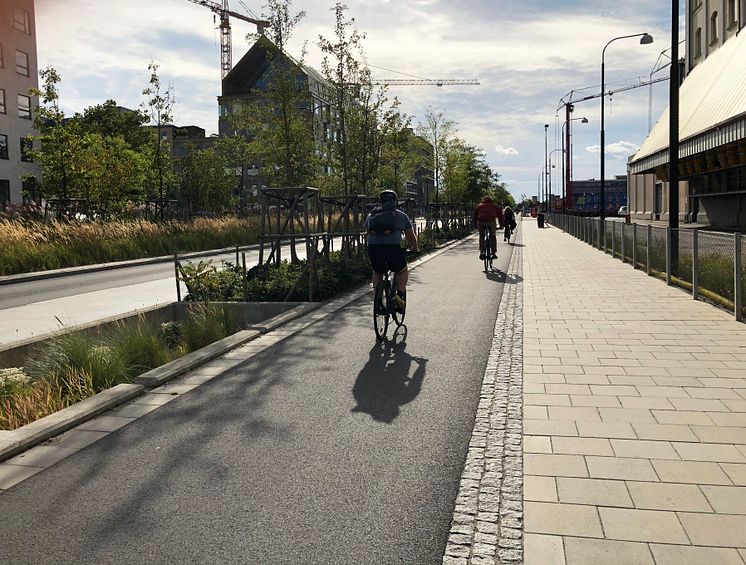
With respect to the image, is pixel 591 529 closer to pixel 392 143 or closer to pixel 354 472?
pixel 354 472

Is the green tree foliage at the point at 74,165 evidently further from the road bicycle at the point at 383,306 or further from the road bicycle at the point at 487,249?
the road bicycle at the point at 383,306

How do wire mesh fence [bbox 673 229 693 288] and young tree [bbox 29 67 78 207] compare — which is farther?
young tree [bbox 29 67 78 207]

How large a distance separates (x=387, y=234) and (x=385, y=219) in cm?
18

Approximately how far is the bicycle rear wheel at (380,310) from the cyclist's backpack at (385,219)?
62cm

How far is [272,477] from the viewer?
4051mm

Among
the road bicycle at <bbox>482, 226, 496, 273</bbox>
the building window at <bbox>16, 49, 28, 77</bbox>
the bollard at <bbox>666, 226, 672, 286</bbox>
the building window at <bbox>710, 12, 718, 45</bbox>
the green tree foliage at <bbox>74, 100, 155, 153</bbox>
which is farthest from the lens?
the green tree foliage at <bbox>74, 100, 155, 153</bbox>

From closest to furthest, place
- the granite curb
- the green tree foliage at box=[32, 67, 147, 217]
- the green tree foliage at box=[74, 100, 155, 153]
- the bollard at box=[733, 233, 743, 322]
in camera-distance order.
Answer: the granite curb < the bollard at box=[733, 233, 743, 322] < the green tree foliage at box=[32, 67, 147, 217] < the green tree foliage at box=[74, 100, 155, 153]

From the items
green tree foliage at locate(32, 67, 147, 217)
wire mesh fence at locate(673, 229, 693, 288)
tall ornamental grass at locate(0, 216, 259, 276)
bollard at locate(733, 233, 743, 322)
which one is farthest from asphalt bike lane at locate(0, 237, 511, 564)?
green tree foliage at locate(32, 67, 147, 217)

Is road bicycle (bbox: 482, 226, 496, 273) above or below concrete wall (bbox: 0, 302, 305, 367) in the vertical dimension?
above

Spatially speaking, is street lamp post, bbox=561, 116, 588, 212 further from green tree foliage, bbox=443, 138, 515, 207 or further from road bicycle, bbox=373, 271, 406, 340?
road bicycle, bbox=373, 271, 406, 340

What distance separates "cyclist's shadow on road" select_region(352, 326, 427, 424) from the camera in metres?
5.53

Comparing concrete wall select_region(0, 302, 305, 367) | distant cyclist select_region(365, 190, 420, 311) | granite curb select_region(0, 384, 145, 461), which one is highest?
distant cyclist select_region(365, 190, 420, 311)

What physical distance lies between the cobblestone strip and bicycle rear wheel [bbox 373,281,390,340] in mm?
1917

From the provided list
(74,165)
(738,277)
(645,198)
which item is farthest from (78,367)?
(645,198)
